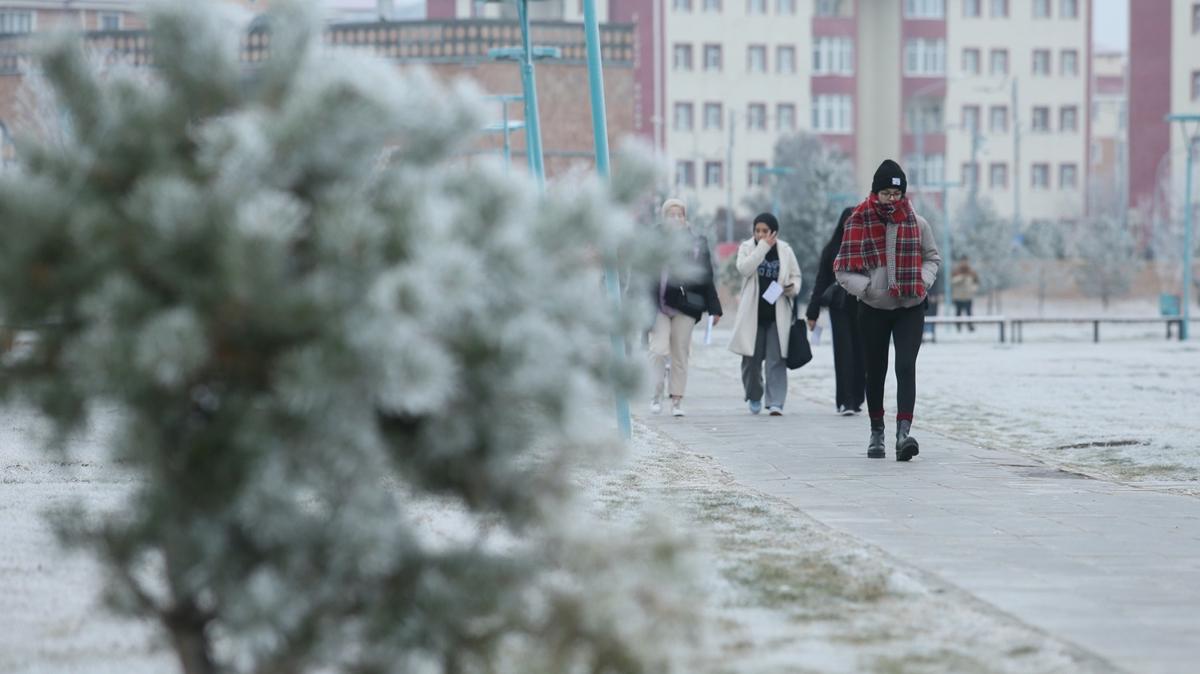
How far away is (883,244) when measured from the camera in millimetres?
12156

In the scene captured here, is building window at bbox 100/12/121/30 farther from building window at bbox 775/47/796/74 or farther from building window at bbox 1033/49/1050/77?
building window at bbox 1033/49/1050/77

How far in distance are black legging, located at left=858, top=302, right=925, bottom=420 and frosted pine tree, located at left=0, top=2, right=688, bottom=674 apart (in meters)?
7.99

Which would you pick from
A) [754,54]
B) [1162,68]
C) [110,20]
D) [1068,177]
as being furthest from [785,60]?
[110,20]

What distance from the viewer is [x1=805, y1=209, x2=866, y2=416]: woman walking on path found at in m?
16.8

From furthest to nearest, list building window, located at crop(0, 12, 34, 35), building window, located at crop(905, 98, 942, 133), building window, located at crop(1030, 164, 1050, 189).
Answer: building window, located at crop(1030, 164, 1050, 189) → building window, located at crop(905, 98, 942, 133) → building window, located at crop(0, 12, 34, 35)

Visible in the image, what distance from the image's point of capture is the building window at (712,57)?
4149 inches

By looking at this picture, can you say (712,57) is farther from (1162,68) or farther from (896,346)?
(896,346)

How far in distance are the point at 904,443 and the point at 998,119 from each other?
10000 centimetres

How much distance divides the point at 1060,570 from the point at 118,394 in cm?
442

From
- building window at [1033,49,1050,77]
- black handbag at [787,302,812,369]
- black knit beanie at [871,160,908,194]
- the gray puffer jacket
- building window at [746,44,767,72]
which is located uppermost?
building window at [746,44,767,72]

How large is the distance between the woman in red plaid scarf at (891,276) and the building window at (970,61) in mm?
98539

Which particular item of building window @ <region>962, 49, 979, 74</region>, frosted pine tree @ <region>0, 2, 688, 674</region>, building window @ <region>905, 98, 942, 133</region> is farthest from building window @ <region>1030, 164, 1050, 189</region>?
frosted pine tree @ <region>0, 2, 688, 674</region>

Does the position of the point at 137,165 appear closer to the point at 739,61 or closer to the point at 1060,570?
the point at 1060,570

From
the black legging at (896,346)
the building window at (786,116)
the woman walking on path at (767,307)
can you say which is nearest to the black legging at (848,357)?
the woman walking on path at (767,307)
